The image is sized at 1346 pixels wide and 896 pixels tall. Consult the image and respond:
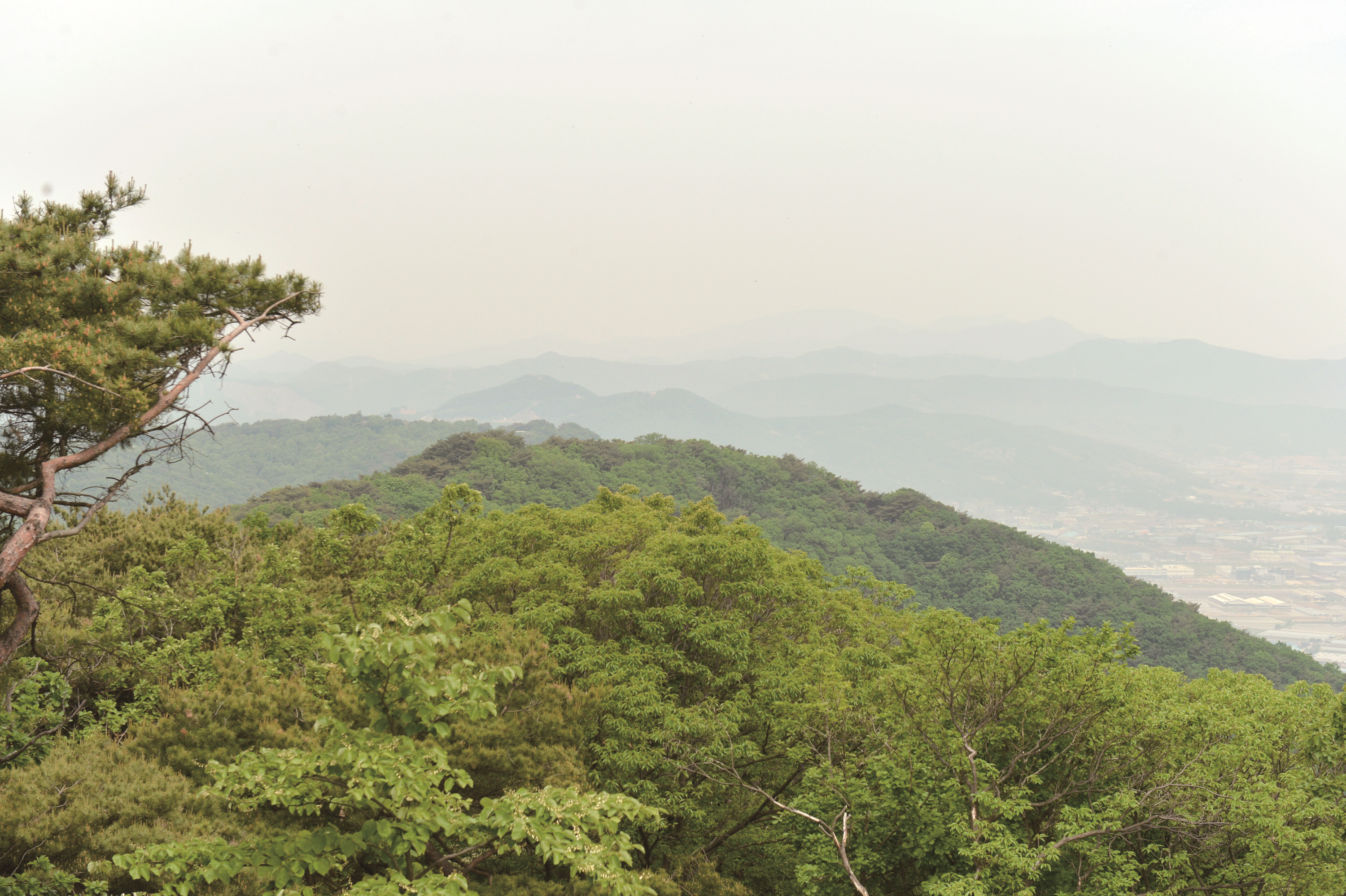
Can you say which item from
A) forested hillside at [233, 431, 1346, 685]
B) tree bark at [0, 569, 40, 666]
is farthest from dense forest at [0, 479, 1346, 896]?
forested hillside at [233, 431, 1346, 685]

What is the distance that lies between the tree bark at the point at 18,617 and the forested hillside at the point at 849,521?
50.6 m

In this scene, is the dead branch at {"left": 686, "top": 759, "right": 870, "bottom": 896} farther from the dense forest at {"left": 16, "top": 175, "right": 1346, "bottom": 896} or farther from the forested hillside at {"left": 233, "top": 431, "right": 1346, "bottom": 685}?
the forested hillside at {"left": 233, "top": 431, "right": 1346, "bottom": 685}

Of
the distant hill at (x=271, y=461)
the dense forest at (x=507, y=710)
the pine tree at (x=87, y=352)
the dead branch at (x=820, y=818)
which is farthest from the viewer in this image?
the distant hill at (x=271, y=461)

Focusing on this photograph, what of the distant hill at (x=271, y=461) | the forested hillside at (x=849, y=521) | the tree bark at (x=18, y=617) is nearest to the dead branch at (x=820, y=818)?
the tree bark at (x=18, y=617)

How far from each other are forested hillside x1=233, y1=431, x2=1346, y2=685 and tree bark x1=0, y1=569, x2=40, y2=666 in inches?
1994

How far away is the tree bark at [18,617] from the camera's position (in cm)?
531

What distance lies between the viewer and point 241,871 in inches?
273

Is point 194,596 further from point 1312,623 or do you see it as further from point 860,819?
point 1312,623

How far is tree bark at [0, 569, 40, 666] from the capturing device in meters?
5.31

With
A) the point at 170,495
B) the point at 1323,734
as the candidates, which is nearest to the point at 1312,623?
the point at 1323,734

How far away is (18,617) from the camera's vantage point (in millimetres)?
5434

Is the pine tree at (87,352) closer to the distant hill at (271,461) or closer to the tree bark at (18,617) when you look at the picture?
the tree bark at (18,617)

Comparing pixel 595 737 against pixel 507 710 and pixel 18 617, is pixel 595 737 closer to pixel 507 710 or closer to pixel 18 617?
pixel 507 710

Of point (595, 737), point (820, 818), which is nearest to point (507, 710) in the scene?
point (595, 737)
